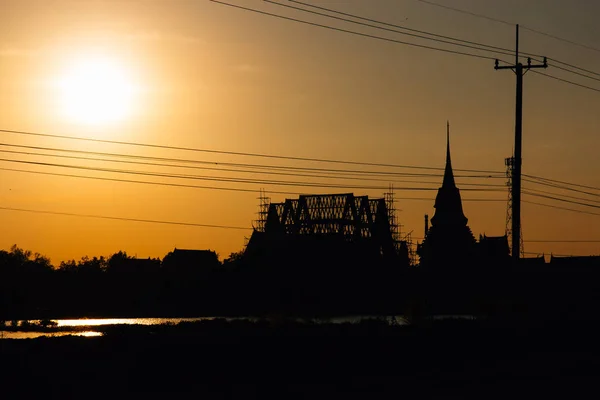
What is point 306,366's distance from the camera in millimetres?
40875

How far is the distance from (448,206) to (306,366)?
341ft

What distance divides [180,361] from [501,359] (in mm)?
16519

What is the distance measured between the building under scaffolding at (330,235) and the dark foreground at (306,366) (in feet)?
186

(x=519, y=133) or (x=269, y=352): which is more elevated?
(x=519, y=133)

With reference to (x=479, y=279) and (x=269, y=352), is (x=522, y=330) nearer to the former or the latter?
(x=269, y=352)

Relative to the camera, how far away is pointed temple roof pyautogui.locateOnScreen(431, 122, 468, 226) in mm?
140625

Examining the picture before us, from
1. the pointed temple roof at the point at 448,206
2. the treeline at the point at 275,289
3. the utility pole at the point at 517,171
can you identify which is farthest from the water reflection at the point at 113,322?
the pointed temple roof at the point at 448,206

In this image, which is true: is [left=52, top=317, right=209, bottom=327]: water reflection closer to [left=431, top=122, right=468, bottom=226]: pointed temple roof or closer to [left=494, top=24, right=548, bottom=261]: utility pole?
[left=494, top=24, right=548, bottom=261]: utility pole

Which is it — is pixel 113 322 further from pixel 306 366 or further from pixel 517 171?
pixel 306 366

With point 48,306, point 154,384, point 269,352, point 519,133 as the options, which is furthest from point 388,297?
point 154,384

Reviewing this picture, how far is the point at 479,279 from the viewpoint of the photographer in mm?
93625

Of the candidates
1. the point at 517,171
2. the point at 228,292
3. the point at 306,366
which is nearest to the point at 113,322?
the point at 228,292

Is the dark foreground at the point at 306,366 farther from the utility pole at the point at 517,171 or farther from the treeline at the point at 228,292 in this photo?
the treeline at the point at 228,292

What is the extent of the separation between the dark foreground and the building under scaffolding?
5666 cm
